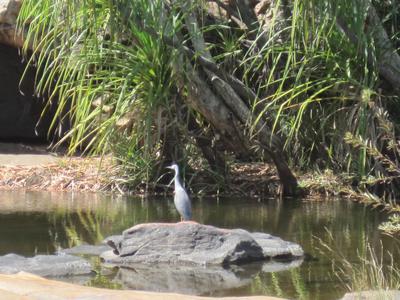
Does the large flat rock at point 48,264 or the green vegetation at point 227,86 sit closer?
the large flat rock at point 48,264

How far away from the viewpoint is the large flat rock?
7.10 metres

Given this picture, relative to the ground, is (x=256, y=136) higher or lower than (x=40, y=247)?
higher

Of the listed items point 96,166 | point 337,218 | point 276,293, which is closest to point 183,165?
point 96,166

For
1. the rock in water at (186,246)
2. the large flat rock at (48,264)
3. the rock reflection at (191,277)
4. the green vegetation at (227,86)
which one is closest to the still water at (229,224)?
the rock reflection at (191,277)

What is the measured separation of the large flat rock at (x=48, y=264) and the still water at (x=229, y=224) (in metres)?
0.20

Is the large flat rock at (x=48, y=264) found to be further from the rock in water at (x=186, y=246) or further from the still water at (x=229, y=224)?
the rock in water at (x=186, y=246)

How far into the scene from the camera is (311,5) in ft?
27.6

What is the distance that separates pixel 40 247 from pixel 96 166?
4.24 m

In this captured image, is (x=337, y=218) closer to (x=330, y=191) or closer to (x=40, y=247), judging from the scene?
(x=330, y=191)

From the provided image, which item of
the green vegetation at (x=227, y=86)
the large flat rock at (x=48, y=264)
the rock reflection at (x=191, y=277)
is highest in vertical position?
the green vegetation at (x=227, y=86)

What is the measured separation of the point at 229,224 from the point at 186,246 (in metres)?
1.69

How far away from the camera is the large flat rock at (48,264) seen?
23.3 ft

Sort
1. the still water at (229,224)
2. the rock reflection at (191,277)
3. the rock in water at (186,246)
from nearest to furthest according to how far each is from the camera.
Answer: the rock reflection at (191,277) < the still water at (229,224) < the rock in water at (186,246)

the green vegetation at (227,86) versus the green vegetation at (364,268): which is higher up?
the green vegetation at (227,86)
